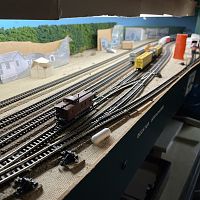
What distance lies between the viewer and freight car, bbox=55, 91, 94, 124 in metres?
1.12

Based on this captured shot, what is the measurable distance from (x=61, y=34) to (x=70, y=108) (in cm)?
169

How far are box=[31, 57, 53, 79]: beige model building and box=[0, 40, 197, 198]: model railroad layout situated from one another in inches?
7.7

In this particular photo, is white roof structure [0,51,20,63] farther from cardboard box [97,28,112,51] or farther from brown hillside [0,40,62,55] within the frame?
cardboard box [97,28,112,51]

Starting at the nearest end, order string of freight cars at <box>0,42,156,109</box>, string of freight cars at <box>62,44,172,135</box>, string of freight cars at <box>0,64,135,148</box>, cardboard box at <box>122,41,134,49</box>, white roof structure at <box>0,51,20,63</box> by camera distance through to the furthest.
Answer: string of freight cars at <box>0,64,135,148</box>, string of freight cars at <box>62,44,172,135</box>, string of freight cars at <box>0,42,156,109</box>, white roof structure at <box>0,51,20,63</box>, cardboard box at <box>122,41,134,49</box>

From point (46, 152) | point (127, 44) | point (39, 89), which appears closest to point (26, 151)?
point (46, 152)

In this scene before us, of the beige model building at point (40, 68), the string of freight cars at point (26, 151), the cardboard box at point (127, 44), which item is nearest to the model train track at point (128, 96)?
the string of freight cars at point (26, 151)

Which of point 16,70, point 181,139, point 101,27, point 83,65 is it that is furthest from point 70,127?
point 101,27

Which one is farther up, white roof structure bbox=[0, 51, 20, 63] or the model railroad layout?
white roof structure bbox=[0, 51, 20, 63]

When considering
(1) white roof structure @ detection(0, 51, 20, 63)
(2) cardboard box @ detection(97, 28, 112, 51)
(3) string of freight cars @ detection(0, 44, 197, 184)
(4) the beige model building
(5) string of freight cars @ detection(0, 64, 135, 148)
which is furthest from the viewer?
(2) cardboard box @ detection(97, 28, 112, 51)

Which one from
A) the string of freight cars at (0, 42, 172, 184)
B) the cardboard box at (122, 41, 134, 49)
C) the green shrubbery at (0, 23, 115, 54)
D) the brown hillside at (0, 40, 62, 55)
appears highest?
the green shrubbery at (0, 23, 115, 54)

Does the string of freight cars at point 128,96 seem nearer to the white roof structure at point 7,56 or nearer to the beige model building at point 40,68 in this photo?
the beige model building at point 40,68

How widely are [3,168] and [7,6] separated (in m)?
0.60

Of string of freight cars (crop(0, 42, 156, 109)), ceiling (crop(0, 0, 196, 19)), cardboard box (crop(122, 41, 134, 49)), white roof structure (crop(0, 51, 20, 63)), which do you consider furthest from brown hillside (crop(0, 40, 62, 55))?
cardboard box (crop(122, 41, 134, 49))

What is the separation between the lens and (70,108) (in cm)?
113
